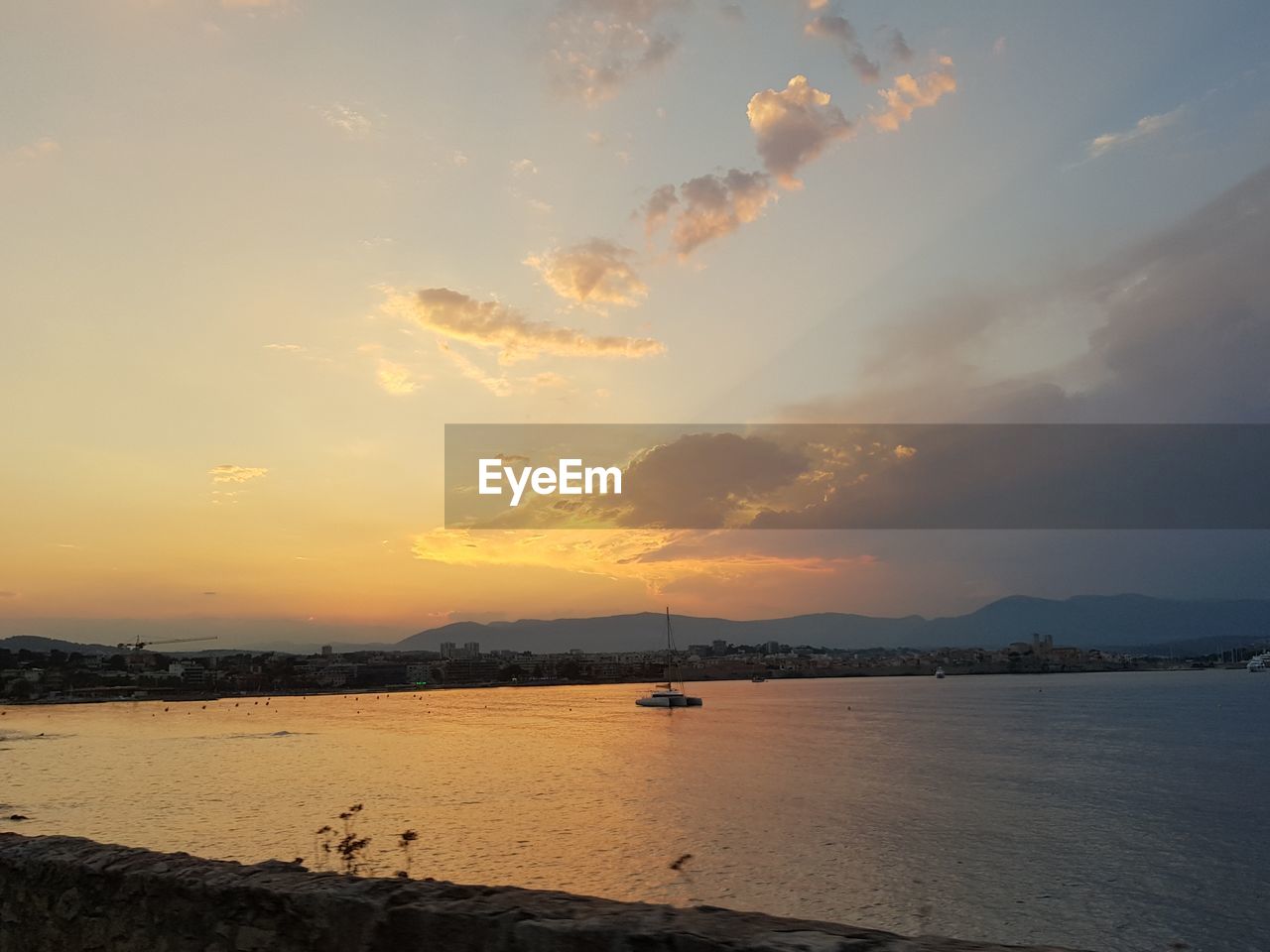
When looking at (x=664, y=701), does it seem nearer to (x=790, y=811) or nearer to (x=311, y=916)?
(x=790, y=811)

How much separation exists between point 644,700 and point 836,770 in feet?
251

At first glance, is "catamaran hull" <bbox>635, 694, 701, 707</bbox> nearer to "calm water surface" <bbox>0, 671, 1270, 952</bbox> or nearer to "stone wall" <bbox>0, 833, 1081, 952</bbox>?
"calm water surface" <bbox>0, 671, 1270, 952</bbox>

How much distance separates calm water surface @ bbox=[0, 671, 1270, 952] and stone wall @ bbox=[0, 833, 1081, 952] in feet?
47.4

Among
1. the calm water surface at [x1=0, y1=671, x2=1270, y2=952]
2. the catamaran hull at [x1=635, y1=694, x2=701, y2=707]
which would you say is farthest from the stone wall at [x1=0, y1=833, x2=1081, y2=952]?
the catamaran hull at [x1=635, y1=694, x2=701, y2=707]

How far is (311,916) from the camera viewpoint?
13.9 ft

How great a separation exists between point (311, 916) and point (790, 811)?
29271 mm

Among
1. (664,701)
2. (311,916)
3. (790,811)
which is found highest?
(311,916)

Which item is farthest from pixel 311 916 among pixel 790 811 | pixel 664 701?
pixel 664 701

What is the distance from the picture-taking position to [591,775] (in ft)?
143

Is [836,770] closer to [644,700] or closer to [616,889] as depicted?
[616,889]

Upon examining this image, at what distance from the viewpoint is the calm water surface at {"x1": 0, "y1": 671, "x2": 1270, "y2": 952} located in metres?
19.5

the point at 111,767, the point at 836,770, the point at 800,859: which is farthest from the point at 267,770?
the point at 800,859

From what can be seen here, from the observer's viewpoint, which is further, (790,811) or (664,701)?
(664,701)

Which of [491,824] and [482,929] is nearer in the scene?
[482,929]
